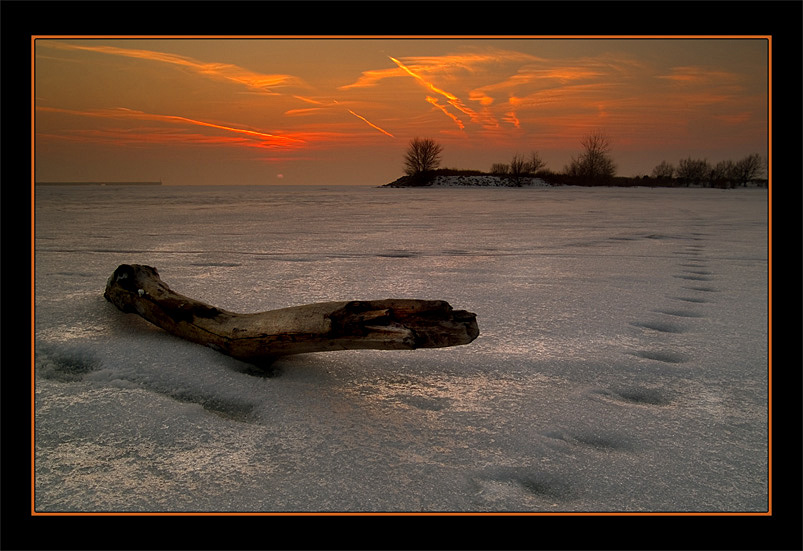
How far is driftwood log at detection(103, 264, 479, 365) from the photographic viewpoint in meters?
1.61

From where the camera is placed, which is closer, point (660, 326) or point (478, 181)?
point (660, 326)

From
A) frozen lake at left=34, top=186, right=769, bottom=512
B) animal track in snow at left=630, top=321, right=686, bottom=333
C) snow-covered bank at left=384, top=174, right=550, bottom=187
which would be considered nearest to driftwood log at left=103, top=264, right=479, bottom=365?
frozen lake at left=34, top=186, right=769, bottom=512

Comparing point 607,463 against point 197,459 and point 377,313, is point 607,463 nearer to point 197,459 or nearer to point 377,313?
point 377,313

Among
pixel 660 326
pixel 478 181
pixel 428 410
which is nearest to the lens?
pixel 428 410

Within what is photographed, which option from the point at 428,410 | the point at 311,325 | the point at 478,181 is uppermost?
the point at 478,181

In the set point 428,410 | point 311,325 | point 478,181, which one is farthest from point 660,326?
point 478,181

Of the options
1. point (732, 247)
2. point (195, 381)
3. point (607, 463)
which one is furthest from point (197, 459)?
point (732, 247)

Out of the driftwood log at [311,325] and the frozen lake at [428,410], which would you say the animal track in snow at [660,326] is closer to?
the frozen lake at [428,410]

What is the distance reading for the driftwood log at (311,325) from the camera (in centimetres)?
161

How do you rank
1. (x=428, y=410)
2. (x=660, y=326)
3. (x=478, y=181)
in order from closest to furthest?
(x=428, y=410), (x=660, y=326), (x=478, y=181)

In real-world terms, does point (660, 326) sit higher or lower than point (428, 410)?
higher

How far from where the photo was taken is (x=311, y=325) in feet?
5.70

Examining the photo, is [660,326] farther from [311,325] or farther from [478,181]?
[478,181]
